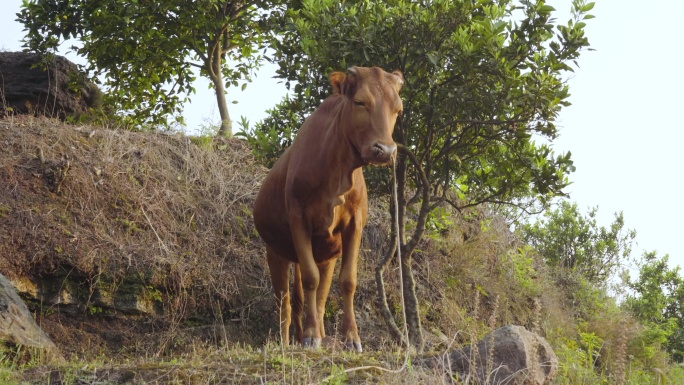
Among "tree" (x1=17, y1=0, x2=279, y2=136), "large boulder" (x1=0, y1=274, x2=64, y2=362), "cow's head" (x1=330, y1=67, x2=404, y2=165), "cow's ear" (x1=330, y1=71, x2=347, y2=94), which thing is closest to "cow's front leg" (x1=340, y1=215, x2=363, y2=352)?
"cow's head" (x1=330, y1=67, x2=404, y2=165)

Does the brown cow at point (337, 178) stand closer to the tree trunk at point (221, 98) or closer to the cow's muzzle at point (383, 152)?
the cow's muzzle at point (383, 152)

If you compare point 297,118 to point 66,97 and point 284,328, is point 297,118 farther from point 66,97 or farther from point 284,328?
point 66,97

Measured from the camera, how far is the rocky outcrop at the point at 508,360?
6.95m

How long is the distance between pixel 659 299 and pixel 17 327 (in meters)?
13.9

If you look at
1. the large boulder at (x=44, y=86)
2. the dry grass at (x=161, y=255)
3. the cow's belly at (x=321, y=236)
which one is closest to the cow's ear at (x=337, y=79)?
the cow's belly at (x=321, y=236)

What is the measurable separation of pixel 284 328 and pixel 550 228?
12.6m

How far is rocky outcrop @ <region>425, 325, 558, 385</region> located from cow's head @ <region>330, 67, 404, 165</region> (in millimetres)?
1900

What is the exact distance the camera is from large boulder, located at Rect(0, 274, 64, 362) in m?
9.45

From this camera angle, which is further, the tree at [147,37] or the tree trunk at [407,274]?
the tree at [147,37]

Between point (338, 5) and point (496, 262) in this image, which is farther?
point (496, 262)

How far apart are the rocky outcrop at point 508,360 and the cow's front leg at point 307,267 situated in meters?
1.82

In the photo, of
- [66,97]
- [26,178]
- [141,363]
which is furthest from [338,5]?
[66,97]

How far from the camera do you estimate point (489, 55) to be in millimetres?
10242

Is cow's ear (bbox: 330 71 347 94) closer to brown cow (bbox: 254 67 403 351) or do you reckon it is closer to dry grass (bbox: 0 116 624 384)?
brown cow (bbox: 254 67 403 351)
